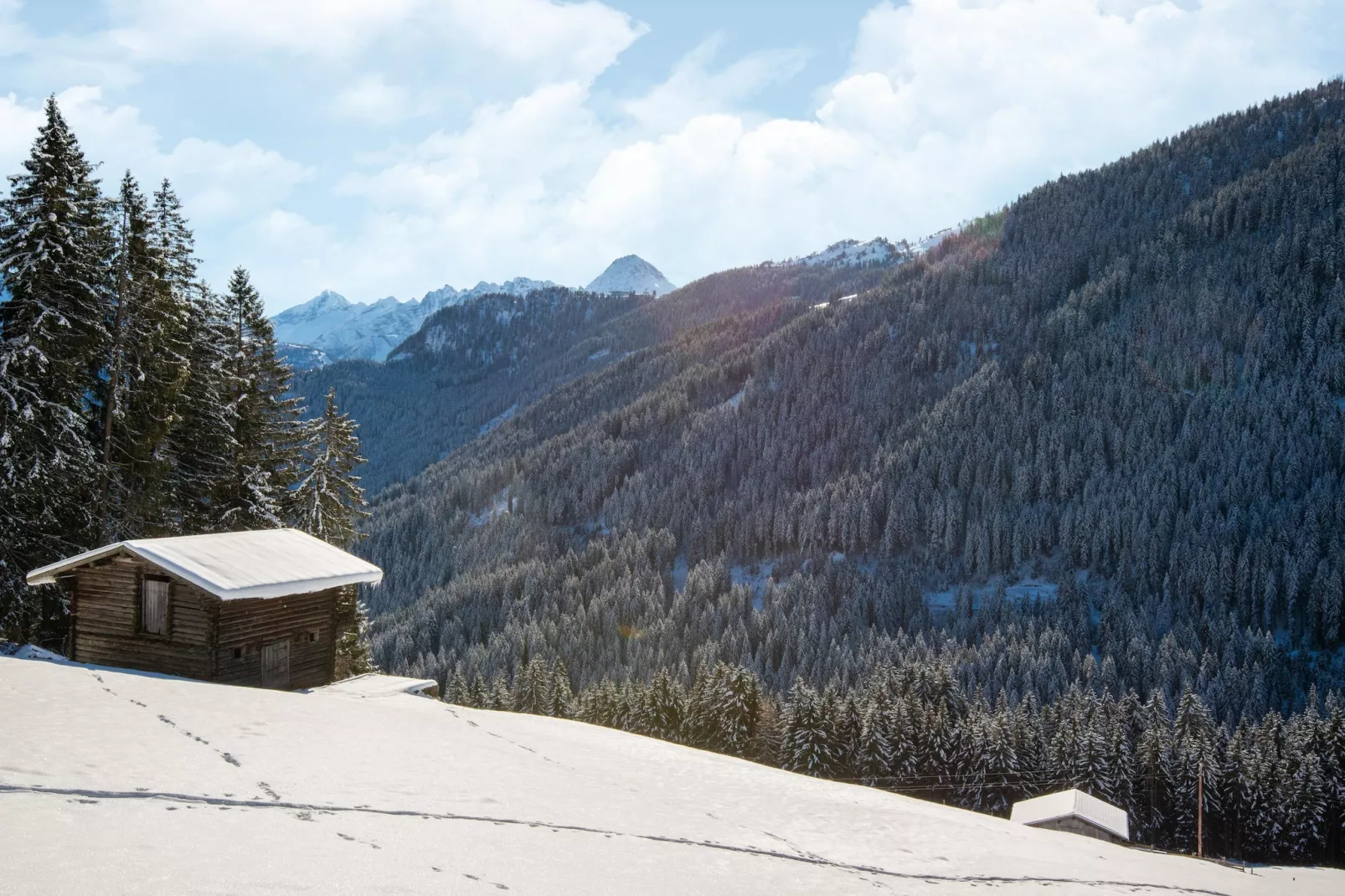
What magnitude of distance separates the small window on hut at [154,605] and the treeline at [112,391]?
5.05m

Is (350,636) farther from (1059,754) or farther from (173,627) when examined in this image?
(1059,754)

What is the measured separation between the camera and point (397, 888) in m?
9.09

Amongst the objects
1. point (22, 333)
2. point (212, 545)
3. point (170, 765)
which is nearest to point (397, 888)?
point (170, 765)

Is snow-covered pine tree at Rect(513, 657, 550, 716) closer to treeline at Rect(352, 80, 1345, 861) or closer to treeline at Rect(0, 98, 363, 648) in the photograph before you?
treeline at Rect(352, 80, 1345, 861)

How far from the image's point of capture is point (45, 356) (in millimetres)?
23703

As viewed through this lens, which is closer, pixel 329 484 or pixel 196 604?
pixel 196 604

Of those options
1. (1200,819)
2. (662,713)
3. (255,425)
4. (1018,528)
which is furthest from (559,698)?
(1018,528)

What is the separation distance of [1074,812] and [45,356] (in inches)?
1673

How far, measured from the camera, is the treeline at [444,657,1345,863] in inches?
2306

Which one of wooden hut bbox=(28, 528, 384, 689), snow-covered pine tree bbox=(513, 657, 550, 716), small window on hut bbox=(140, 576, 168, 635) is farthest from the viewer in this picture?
snow-covered pine tree bbox=(513, 657, 550, 716)

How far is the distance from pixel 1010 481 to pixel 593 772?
488 ft

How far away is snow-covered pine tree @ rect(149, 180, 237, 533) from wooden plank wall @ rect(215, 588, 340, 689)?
29.9 ft

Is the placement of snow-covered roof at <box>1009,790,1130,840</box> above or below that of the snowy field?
below

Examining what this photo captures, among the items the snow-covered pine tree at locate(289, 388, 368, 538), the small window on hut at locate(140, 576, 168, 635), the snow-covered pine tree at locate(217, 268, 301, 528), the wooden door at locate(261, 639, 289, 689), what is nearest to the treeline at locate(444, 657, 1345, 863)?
the snow-covered pine tree at locate(289, 388, 368, 538)
